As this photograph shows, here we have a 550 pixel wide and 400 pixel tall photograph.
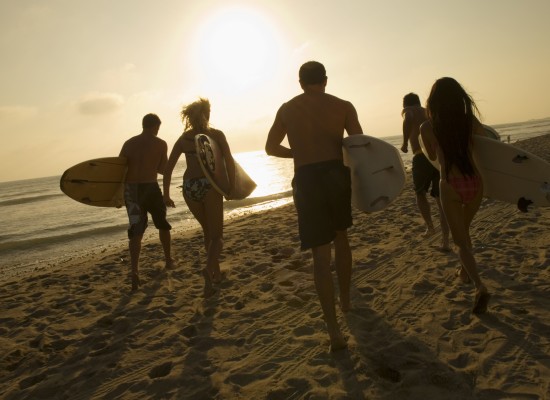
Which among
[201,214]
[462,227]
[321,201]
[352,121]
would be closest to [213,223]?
[201,214]

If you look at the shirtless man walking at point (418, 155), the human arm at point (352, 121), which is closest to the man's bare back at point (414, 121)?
the shirtless man walking at point (418, 155)

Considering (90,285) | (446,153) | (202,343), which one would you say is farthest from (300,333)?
(90,285)

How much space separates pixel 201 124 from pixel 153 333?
→ 2.02 meters

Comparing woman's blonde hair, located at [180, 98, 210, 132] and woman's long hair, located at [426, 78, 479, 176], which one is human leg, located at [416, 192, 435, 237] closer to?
woman's long hair, located at [426, 78, 479, 176]

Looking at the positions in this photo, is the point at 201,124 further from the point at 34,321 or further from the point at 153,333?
the point at 34,321

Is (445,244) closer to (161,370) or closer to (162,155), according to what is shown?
(161,370)

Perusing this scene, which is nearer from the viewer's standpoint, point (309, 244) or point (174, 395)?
point (174, 395)

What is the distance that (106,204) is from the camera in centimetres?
571

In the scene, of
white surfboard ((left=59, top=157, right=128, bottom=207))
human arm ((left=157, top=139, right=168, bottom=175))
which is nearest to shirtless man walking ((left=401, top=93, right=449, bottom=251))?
human arm ((left=157, top=139, right=168, bottom=175))

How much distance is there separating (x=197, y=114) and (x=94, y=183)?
2.51m

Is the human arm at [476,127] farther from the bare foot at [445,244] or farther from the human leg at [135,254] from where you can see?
the human leg at [135,254]

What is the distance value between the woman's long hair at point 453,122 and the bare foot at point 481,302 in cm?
87

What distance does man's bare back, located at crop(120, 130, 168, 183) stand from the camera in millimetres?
4727

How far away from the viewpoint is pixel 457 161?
290cm
